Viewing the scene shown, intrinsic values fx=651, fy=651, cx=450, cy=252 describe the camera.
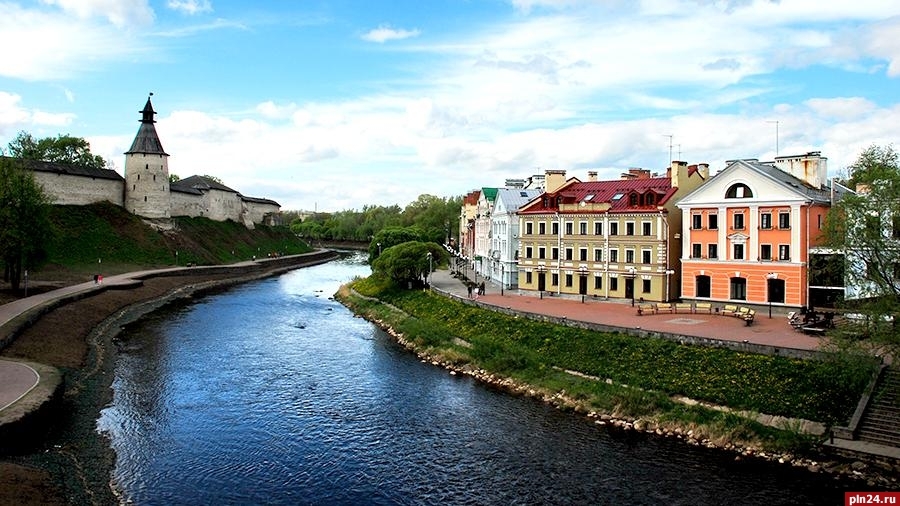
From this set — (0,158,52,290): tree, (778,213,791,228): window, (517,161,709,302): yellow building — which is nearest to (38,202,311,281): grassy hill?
(0,158,52,290): tree

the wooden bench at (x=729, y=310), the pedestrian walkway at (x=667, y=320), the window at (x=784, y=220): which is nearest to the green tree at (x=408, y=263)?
the pedestrian walkway at (x=667, y=320)

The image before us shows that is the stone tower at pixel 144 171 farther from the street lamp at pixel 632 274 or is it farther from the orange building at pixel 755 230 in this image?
the orange building at pixel 755 230

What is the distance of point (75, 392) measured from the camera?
27.2 metres

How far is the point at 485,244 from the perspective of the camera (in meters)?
62.6

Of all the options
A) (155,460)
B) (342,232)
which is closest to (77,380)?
(155,460)

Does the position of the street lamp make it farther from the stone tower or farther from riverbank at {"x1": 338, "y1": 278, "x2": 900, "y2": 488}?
the stone tower

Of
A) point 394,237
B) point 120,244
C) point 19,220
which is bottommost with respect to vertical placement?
point 120,244

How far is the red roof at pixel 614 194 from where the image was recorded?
41938 millimetres

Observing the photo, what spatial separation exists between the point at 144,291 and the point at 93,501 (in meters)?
42.2

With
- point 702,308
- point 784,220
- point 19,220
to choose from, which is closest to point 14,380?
point 19,220

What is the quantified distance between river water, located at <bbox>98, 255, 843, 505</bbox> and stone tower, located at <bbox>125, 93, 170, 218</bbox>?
46796 mm

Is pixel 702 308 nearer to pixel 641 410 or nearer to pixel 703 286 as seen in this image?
pixel 703 286

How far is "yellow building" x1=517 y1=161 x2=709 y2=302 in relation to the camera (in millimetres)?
41281

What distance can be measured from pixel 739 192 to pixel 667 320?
9302 mm
